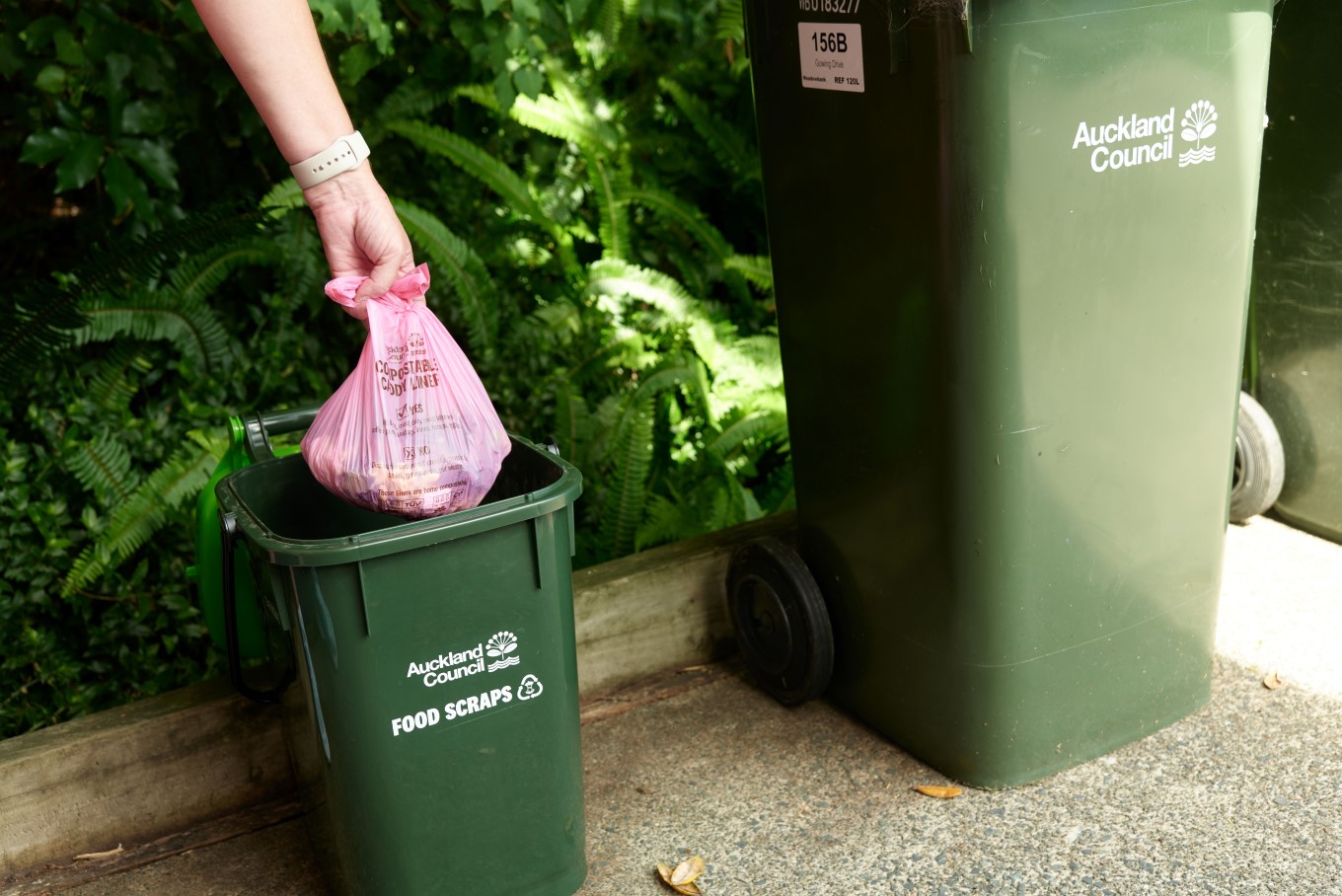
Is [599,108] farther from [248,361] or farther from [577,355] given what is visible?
[248,361]

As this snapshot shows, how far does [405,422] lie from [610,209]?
263 cm

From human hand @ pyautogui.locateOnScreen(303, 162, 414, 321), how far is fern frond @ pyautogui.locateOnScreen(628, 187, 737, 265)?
2.55m

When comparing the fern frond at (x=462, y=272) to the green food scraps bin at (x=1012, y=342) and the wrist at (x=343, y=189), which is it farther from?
the wrist at (x=343, y=189)

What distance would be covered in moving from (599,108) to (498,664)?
305 centimetres

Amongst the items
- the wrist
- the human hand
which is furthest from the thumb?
the wrist

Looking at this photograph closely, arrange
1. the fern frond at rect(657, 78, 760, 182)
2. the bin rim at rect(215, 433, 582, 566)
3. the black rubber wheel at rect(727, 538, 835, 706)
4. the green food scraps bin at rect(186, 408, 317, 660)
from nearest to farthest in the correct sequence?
the bin rim at rect(215, 433, 582, 566), the green food scraps bin at rect(186, 408, 317, 660), the black rubber wheel at rect(727, 538, 835, 706), the fern frond at rect(657, 78, 760, 182)

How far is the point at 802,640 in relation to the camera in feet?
9.27

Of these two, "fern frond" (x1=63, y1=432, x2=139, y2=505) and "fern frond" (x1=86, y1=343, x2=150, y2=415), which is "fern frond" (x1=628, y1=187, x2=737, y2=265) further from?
"fern frond" (x1=63, y1=432, x2=139, y2=505)

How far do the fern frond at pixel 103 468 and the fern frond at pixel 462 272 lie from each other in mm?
1207

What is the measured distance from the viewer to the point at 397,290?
2121 millimetres

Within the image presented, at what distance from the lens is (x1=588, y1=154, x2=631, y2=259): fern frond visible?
179 inches

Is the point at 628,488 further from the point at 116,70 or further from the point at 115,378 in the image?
the point at 116,70

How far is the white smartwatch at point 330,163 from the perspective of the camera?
6.68ft

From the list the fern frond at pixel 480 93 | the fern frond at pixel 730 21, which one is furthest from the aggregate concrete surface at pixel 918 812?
the fern frond at pixel 730 21
